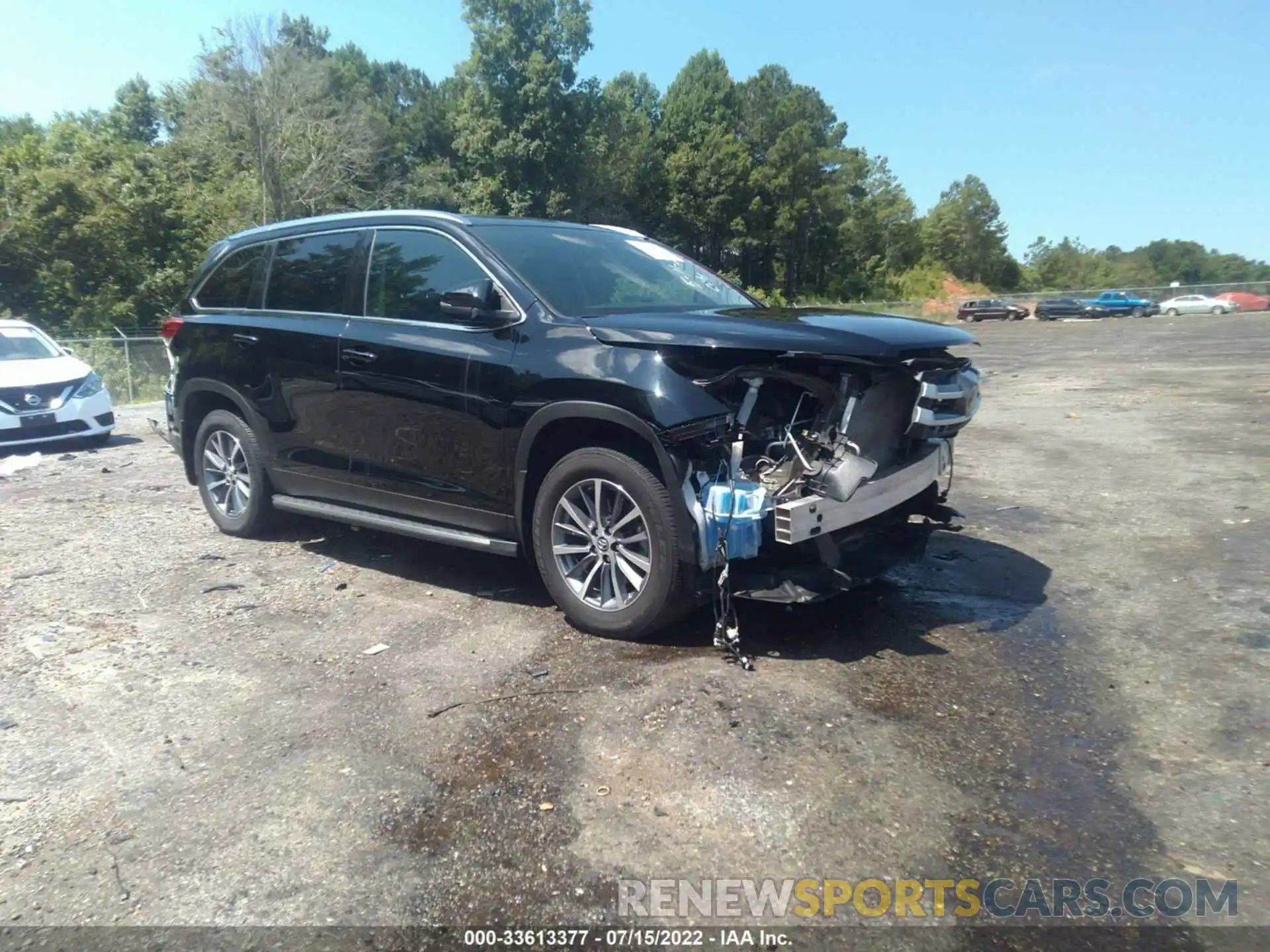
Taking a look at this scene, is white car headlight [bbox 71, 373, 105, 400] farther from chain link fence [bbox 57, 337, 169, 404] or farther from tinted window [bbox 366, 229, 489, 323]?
tinted window [bbox 366, 229, 489, 323]

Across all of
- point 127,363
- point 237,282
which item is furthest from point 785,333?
point 127,363

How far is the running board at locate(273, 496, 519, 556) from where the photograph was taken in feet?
16.5

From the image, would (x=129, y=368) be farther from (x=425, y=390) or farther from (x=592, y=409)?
(x=592, y=409)

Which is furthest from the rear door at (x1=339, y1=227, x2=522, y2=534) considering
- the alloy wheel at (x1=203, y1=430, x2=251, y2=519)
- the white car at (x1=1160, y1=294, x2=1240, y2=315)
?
the white car at (x1=1160, y1=294, x2=1240, y2=315)

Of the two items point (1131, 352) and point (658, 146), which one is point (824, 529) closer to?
point (1131, 352)

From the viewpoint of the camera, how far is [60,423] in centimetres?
1120

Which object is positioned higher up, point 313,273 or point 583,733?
point 313,273

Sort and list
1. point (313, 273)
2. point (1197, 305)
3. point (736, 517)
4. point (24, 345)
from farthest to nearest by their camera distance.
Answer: point (1197, 305), point (24, 345), point (313, 273), point (736, 517)

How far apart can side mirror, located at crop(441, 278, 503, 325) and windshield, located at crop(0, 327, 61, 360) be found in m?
9.62

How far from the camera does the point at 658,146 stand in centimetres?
6291

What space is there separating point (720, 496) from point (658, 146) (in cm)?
6250

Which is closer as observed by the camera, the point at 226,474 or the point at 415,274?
the point at 415,274

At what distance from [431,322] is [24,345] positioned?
9.51 meters

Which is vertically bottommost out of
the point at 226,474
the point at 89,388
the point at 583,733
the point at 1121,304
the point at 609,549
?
the point at 583,733
